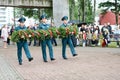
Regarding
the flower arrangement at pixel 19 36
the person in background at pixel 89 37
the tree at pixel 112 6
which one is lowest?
the person in background at pixel 89 37

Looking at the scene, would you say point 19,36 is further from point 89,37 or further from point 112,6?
point 112,6

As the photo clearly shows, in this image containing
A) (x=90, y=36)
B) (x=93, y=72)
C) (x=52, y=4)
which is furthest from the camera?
(x=52, y=4)

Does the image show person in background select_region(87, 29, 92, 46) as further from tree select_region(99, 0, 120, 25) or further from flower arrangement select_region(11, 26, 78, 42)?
tree select_region(99, 0, 120, 25)

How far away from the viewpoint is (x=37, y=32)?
53.3 ft

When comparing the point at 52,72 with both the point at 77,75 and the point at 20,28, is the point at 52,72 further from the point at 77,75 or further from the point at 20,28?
the point at 20,28

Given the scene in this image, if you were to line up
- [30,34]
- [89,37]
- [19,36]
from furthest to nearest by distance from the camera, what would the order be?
[89,37]
[30,34]
[19,36]

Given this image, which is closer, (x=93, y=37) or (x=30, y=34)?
(x=30, y=34)

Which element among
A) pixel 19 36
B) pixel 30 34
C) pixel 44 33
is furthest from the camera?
pixel 44 33

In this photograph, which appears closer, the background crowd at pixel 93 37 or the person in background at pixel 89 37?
the background crowd at pixel 93 37

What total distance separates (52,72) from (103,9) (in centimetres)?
4820

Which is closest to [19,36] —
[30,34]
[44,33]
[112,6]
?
[30,34]

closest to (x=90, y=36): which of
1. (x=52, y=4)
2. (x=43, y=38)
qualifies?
(x=52, y=4)

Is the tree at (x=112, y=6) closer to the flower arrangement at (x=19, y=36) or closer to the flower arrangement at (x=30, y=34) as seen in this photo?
the flower arrangement at (x=30, y=34)

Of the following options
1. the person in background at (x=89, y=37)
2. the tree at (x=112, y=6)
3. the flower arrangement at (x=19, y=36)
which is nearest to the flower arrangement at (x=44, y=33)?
the flower arrangement at (x=19, y=36)
